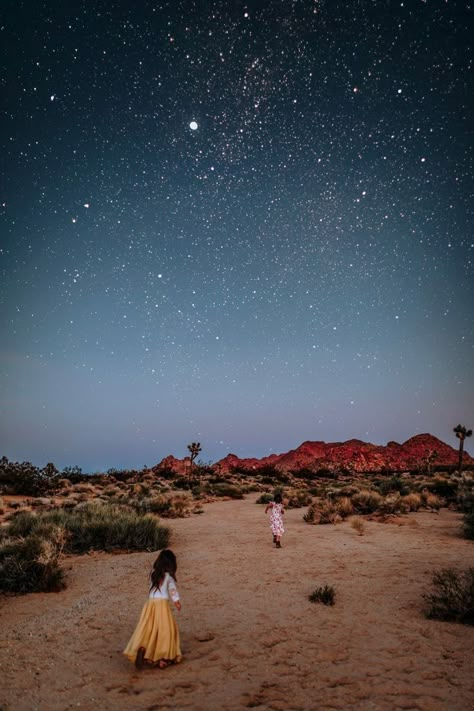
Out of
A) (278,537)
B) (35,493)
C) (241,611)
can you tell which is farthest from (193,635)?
(35,493)

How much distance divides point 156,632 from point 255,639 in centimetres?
179

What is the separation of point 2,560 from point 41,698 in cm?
624

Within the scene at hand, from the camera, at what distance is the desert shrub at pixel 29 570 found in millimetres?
9398

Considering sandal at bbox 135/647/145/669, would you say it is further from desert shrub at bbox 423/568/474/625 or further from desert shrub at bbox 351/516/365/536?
desert shrub at bbox 351/516/365/536

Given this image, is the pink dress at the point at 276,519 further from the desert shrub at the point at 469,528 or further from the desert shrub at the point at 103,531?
the desert shrub at the point at 469,528

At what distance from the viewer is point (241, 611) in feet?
25.8

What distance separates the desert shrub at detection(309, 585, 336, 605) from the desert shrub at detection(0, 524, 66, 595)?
5658 millimetres

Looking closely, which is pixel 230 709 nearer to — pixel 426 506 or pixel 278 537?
pixel 278 537

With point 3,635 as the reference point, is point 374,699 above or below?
above

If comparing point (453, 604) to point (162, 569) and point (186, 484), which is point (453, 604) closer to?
point (162, 569)

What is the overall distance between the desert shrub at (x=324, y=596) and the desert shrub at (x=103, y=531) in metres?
6.87

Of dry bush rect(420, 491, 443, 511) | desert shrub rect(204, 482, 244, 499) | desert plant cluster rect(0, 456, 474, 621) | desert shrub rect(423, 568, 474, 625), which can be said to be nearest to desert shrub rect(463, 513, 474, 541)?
desert plant cluster rect(0, 456, 474, 621)

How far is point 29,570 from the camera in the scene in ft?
31.8

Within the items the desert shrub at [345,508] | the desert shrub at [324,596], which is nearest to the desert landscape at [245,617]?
the desert shrub at [324,596]
